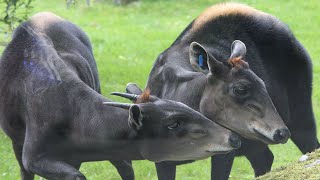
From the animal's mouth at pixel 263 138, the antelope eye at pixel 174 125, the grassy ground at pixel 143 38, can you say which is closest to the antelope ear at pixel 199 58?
the animal's mouth at pixel 263 138

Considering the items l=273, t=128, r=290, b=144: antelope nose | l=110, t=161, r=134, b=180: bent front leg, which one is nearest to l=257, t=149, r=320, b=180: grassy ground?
l=273, t=128, r=290, b=144: antelope nose

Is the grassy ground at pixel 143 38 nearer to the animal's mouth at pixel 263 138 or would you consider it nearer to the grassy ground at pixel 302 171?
the animal's mouth at pixel 263 138

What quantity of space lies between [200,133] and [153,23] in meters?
8.98

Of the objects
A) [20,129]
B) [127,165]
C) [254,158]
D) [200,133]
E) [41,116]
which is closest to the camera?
[200,133]

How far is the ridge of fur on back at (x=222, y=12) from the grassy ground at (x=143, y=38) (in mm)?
1488

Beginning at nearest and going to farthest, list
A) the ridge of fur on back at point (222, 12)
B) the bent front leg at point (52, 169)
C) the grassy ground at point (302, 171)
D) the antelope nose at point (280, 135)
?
1. the grassy ground at point (302, 171)
2. the bent front leg at point (52, 169)
3. the antelope nose at point (280, 135)
4. the ridge of fur on back at point (222, 12)

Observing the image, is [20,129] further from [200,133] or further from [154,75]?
[200,133]

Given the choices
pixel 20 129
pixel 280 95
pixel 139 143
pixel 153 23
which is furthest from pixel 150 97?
pixel 153 23

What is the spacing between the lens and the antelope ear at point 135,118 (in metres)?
5.25

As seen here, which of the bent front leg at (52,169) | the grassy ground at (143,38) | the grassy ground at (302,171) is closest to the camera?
the grassy ground at (302,171)

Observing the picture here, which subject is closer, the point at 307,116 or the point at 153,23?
the point at 307,116

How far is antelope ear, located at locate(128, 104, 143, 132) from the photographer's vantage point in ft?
17.2

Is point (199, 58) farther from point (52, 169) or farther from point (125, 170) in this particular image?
point (52, 169)

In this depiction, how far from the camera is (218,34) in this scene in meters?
7.14
